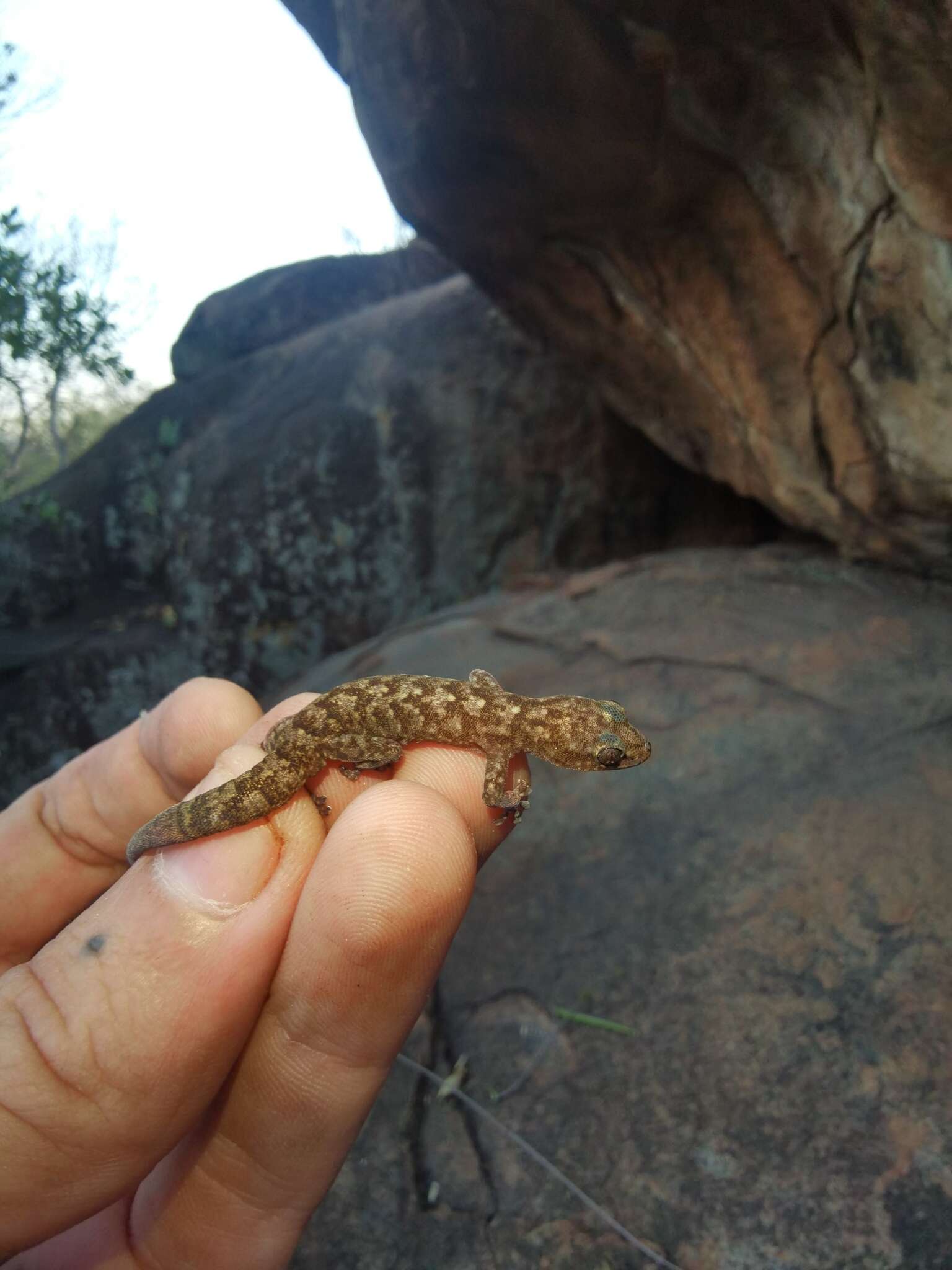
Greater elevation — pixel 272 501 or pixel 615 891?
pixel 272 501

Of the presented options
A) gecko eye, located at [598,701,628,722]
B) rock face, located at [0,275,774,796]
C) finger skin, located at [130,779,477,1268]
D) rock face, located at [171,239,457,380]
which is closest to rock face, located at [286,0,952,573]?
rock face, located at [0,275,774,796]

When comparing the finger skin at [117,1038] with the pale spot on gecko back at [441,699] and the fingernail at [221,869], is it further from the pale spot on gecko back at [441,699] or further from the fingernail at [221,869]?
the pale spot on gecko back at [441,699]

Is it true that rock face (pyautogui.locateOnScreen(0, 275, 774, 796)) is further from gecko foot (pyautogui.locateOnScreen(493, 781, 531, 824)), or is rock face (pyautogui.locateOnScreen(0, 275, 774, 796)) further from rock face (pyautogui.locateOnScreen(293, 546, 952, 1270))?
gecko foot (pyautogui.locateOnScreen(493, 781, 531, 824))

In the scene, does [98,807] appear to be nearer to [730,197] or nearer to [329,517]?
[730,197]

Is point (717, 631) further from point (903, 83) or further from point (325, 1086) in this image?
point (325, 1086)

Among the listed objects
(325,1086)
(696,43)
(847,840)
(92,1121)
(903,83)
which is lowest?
(847,840)

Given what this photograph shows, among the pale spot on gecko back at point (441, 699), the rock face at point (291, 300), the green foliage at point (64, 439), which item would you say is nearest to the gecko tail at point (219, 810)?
the pale spot on gecko back at point (441, 699)

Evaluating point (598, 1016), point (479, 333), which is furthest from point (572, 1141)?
point (479, 333)
